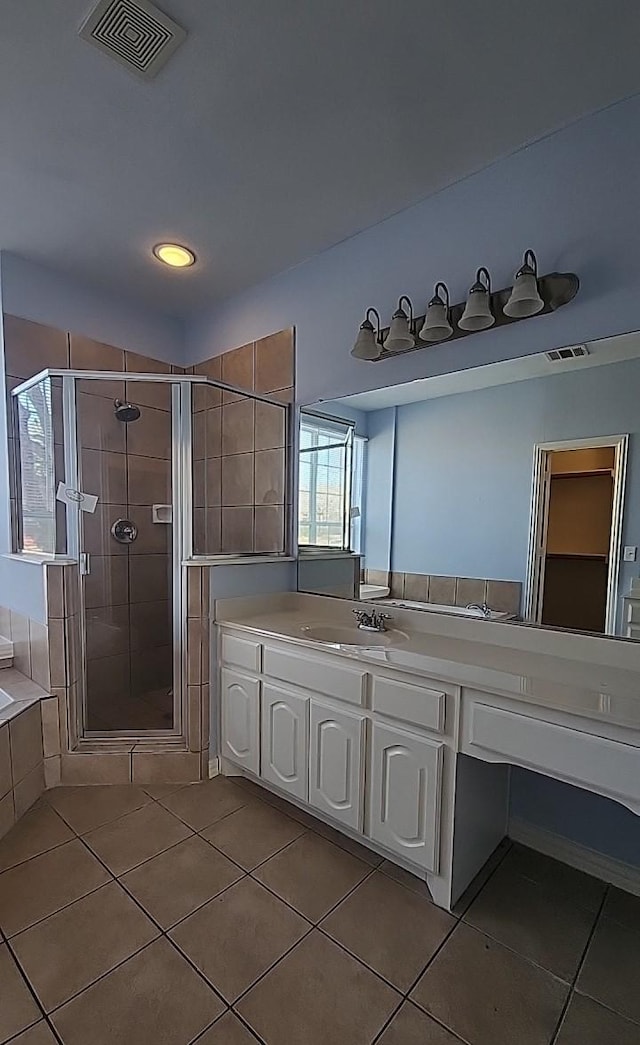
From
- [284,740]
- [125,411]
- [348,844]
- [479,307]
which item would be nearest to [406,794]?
[348,844]

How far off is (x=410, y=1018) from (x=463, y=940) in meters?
0.30

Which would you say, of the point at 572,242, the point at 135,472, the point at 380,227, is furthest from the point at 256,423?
the point at 572,242

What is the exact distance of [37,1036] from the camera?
1127 millimetres

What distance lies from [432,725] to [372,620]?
0.67 metres

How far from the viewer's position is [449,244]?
6.36ft

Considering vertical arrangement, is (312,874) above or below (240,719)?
below

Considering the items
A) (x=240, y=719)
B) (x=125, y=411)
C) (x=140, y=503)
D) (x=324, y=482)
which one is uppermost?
(x=125, y=411)

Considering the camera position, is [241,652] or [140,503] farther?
[140,503]

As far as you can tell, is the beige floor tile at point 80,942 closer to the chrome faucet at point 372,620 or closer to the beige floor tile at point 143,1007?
the beige floor tile at point 143,1007

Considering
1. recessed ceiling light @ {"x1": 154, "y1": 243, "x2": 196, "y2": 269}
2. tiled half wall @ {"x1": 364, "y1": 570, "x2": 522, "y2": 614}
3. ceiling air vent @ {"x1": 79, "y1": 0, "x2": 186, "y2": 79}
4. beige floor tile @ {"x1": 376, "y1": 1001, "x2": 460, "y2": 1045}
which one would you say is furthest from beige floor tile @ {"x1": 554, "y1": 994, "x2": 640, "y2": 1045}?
recessed ceiling light @ {"x1": 154, "y1": 243, "x2": 196, "y2": 269}

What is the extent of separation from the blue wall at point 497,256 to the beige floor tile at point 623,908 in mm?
1835

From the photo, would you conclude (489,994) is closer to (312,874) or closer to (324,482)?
(312,874)

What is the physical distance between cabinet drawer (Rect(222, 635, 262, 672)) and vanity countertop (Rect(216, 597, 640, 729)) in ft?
0.21

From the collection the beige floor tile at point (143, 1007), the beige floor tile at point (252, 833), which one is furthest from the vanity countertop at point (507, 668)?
the beige floor tile at point (143, 1007)
